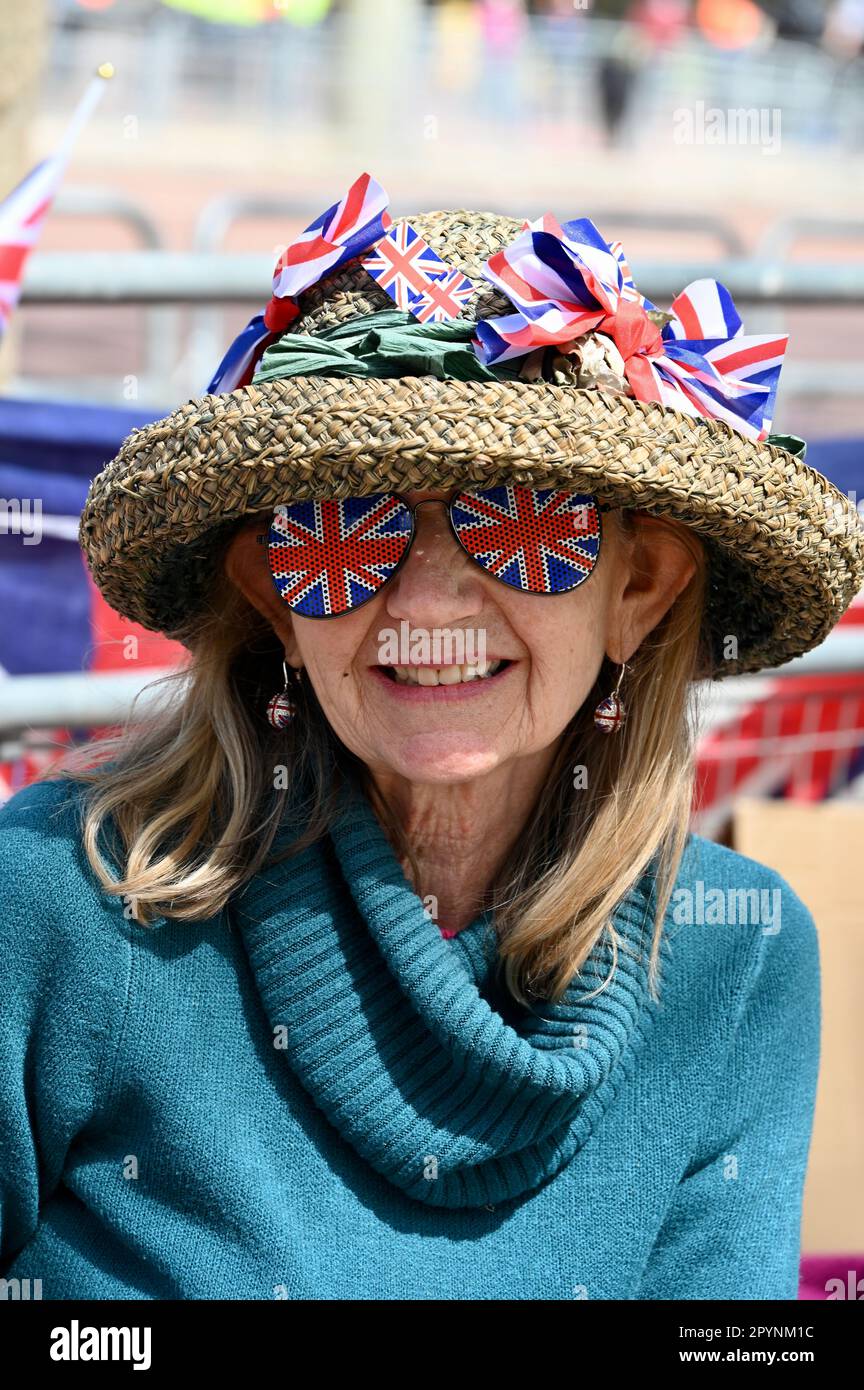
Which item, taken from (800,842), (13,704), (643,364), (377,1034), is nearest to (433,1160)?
(377,1034)

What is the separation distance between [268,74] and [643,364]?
705 inches

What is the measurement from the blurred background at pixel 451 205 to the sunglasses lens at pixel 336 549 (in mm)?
865

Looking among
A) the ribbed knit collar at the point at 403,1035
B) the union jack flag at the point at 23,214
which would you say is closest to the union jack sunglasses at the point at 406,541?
the ribbed knit collar at the point at 403,1035

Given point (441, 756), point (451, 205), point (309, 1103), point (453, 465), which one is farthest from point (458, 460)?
point (451, 205)

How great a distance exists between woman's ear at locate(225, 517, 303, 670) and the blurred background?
2.51ft

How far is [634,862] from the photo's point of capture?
2.32 meters

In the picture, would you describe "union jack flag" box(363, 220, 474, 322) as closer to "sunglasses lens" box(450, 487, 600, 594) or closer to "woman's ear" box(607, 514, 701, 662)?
"sunglasses lens" box(450, 487, 600, 594)

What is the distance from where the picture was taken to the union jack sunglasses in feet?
6.59

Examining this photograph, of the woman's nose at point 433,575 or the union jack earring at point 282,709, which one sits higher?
the woman's nose at point 433,575

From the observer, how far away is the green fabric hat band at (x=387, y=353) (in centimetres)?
192

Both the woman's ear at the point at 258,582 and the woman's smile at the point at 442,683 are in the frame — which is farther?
the woman's ear at the point at 258,582

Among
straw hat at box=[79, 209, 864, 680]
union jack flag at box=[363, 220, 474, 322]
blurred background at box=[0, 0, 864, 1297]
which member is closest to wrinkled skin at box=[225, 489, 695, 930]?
straw hat at box=[79, 209, 864, 680]

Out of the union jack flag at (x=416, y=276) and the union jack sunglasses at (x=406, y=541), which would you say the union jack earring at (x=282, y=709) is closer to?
the union jack sunglasses at (x=406, y=541)
